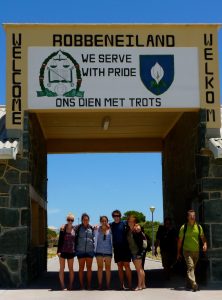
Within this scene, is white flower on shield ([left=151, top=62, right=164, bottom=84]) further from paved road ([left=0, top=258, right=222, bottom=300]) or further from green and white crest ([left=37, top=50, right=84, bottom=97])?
paved road ([left=0, top=258, right=222, bottom=300])

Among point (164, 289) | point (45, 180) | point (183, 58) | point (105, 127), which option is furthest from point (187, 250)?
point (45, 180)

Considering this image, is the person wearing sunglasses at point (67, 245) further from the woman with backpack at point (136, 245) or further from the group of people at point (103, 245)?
the woman with backpack at point (136, 245)

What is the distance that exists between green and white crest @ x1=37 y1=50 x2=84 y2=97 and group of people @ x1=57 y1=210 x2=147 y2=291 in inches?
104

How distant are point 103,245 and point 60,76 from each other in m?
3.64

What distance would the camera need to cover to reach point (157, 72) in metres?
12.4

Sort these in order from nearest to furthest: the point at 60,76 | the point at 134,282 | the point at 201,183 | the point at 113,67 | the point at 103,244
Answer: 1. the point at 103,244
2. the point at 201,183
3. the point at 60,76
4. the point at 113,67
5. the point at 134,282

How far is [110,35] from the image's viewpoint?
40.9ft

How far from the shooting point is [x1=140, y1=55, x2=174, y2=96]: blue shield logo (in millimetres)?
Result: 12352

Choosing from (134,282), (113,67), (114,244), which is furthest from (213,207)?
(113,67)

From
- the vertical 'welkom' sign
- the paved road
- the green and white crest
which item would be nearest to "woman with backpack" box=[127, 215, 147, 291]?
the paved road

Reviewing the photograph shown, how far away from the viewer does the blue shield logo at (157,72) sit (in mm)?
12352

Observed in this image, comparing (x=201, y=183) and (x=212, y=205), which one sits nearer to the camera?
(x=212, y=205)

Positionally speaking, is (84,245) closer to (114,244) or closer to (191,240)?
(114,244)

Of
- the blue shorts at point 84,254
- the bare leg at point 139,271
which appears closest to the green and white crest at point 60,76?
the blue shorts at point 84,254
